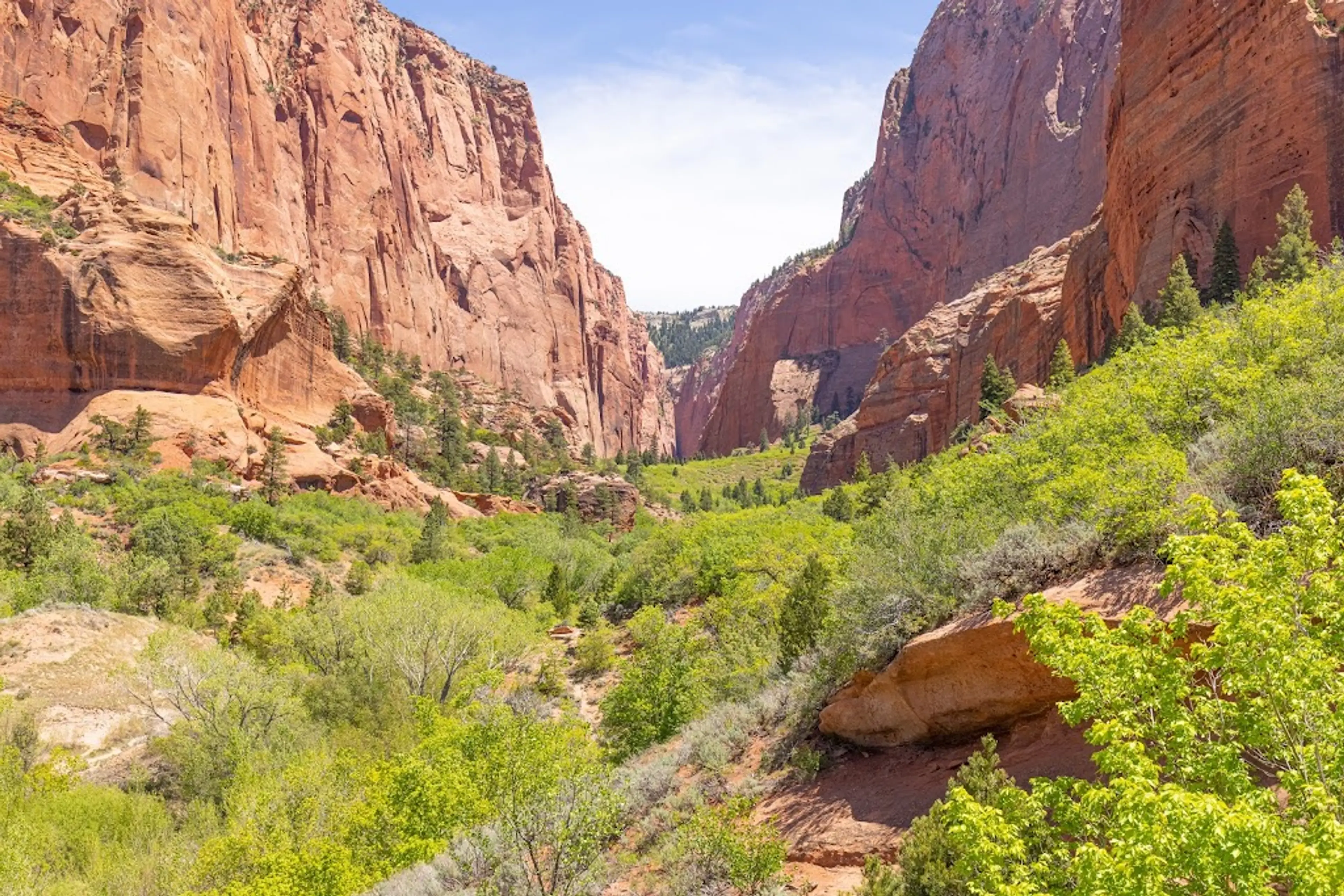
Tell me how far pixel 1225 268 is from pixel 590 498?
49.0m

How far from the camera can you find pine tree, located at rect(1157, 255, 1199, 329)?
3209cm

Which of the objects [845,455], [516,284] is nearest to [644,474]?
[845,455]

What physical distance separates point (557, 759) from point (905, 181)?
13798 cm

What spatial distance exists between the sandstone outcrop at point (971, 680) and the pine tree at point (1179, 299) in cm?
2379

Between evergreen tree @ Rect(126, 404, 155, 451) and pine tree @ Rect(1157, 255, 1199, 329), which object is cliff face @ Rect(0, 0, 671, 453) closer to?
evergreen tree @ Rect(126, 404, 155, 451)

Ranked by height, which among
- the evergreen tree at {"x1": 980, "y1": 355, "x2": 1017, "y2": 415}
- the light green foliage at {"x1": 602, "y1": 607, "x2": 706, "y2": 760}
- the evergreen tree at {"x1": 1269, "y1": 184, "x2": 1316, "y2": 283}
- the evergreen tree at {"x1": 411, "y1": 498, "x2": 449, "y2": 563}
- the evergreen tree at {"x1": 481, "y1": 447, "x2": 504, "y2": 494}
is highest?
the evergreen tree at {"x1": 1269, "y1": 184, "x2": 1316, "y2": 283}

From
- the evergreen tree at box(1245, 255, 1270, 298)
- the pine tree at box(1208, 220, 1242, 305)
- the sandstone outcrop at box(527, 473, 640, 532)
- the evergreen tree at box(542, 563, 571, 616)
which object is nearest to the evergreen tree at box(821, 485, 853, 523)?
the evergreen tree at box(542, 563, 571, 616)

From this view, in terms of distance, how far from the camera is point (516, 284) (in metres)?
116

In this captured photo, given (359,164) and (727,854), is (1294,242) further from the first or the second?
(359,164)

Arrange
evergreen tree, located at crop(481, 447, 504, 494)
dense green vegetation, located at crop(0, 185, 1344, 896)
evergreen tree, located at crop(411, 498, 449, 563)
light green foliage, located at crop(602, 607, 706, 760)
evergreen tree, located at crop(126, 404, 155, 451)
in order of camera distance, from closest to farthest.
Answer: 1. dense green vegetation, located at crop(0, 185, 1344, 896)
2. light green foliage, located at crop(602, 607, 706, 760)
3. evergreen tree, located at crop(126, 404, 155, 451)
4. evergreen tree, located at crop(411, 498, 449, 563)
5. evergreen tree, located at crop(481, 447, 504, 494)

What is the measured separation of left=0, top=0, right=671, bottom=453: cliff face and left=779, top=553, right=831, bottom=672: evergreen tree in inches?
1769

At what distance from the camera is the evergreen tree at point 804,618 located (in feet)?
59.7

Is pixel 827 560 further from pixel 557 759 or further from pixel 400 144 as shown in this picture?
pixel 400 144

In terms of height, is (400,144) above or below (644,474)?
above
